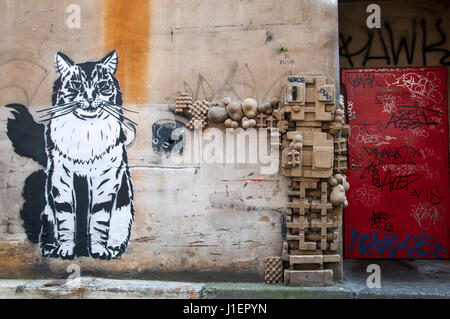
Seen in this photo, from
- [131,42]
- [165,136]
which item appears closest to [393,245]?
[165,136]

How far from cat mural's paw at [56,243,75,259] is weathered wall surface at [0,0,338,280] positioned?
2.9 inches

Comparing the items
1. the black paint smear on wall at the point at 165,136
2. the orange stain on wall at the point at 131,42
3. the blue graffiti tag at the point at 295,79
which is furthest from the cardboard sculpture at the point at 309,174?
the orange stain on wall at the point at 131,42

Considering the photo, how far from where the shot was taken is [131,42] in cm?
425

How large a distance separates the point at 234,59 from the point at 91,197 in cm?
230

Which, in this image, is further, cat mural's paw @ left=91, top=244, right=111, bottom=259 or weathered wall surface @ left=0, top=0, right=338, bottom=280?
cat mural's paw @ left=91, top=244, right=111, bottom=259

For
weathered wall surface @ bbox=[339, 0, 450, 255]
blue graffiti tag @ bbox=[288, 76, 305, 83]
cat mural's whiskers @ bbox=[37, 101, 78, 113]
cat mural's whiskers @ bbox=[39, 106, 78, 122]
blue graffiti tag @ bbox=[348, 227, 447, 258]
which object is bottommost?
blue graffiti tag @ bbox=[348, 227, 447, 258]

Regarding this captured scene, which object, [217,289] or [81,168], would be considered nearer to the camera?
[217,289]

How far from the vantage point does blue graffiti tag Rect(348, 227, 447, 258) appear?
5031 mm

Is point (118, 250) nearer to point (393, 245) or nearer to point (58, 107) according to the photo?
point (58, 107)

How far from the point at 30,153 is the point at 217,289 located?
2.71 meters

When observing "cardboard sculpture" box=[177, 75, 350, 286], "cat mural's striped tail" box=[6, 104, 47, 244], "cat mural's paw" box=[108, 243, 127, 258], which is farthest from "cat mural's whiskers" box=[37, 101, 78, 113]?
"cardboard sculpture" box=[177, 75, 350, 286]

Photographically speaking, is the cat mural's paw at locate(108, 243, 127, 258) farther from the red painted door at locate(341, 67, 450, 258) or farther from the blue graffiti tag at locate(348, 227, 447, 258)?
the blue graffiti tag at locate(348, 227, 447, 258)

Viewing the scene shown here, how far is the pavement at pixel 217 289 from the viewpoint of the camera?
377 centimetres

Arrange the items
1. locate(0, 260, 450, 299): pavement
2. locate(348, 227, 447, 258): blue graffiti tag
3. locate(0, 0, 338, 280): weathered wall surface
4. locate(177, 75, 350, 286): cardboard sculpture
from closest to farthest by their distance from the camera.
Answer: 1. locate(0, 260, 450, 299): pavement
2. locate(177, 75, 350, 286): cardboard sculpture
3. locate(0, 0, 338, 280): weathered wall surface
4. locate(348, 227, 447, 258): blue graffiti tag
